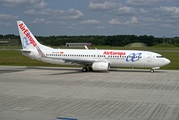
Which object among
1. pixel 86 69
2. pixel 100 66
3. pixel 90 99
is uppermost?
pixel 100 66

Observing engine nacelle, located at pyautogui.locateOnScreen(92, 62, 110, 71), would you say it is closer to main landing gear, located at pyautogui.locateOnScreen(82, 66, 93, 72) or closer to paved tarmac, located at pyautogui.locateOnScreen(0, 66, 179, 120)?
main landing gear, located at pyautogui.locateOnScreen(82, 66, 93, 72)

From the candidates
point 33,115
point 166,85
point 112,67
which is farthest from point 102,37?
point 33,115

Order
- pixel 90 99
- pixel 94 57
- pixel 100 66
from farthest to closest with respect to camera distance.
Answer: pixel 94 57
pixel 100 66
pixel 90 99

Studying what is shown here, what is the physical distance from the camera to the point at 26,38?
1571 inches

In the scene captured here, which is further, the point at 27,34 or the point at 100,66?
the point at 27,34

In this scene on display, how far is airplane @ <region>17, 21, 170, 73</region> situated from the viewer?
116ft

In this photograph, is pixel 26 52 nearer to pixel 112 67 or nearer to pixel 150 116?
pixel 112 67

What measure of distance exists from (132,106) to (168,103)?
260 cm

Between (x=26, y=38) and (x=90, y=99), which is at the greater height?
(x=26, y=38)

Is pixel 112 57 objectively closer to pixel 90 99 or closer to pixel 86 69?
pixel 86 69

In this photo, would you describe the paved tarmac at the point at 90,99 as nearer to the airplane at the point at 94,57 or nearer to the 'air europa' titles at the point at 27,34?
the airplane at the point at 94,57

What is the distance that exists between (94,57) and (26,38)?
387 inches

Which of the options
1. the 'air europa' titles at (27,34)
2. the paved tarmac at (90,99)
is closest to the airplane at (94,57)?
the 'air europa' titles at (27,34)

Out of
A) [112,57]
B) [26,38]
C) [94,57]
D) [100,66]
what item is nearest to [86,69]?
[94,57]
